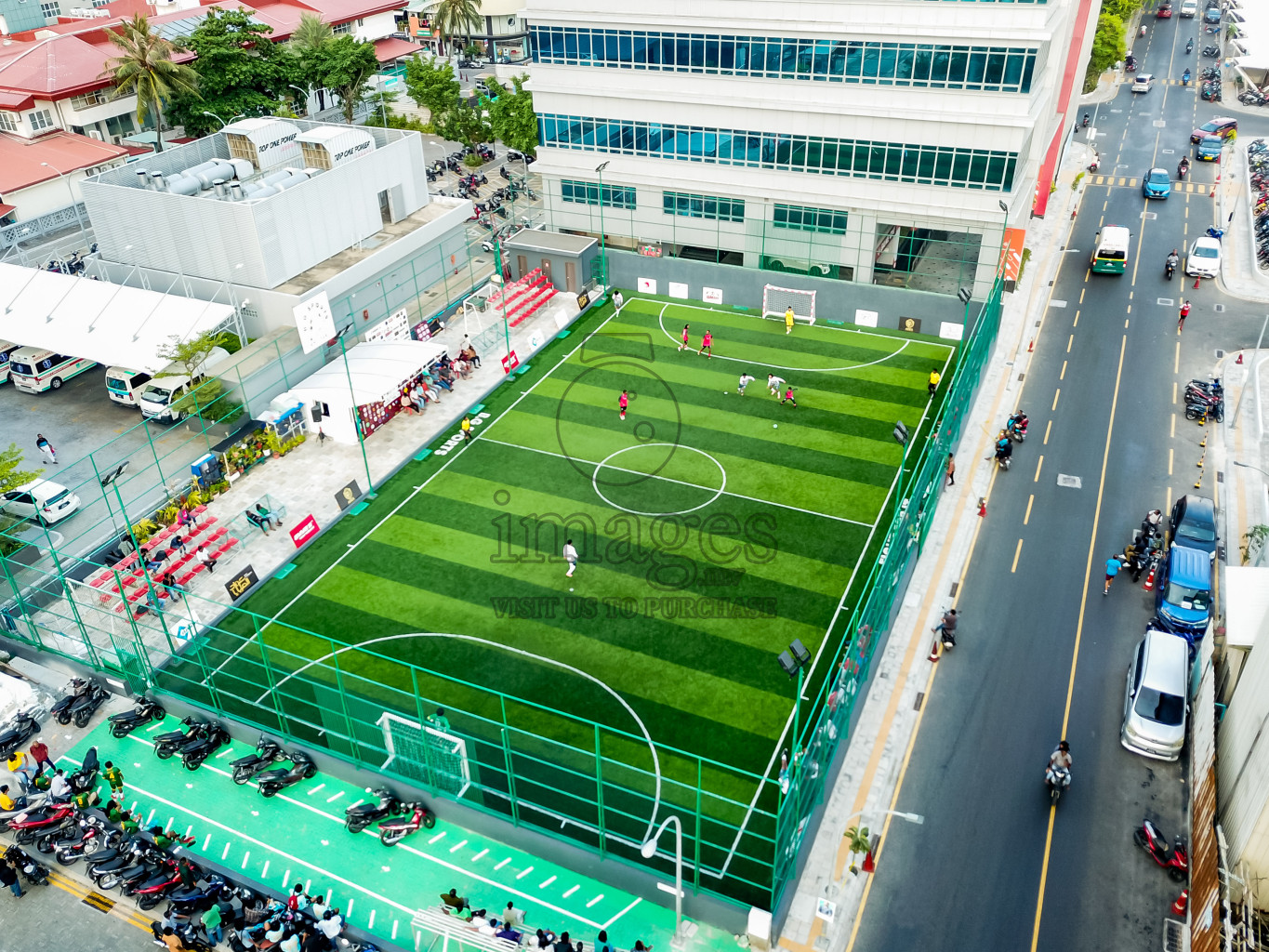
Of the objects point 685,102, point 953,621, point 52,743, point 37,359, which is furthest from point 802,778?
point 37,359

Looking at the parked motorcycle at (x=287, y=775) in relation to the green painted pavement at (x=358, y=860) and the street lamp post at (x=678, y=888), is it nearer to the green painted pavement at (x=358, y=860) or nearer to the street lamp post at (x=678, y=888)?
the green painted pavement at (x=358, y=860)

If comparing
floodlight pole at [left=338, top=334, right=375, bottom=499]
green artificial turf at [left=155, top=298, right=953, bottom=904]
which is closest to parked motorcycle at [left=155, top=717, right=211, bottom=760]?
green artificial turf at [left=155, top=298, right=953, bottom=904]

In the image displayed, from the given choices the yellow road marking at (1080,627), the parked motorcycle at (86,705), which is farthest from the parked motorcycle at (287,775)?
the yellow road marking at (1080,627)

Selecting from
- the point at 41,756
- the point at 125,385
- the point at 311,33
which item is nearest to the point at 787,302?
the point at 125,385

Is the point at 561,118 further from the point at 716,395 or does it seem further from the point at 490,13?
the point at 490,13

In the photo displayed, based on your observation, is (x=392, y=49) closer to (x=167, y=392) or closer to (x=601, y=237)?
(x=601, y=237)

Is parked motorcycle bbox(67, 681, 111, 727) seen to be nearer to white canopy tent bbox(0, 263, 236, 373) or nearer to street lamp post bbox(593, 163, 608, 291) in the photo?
white canopy tent bbox(0, 263, 236, 373)

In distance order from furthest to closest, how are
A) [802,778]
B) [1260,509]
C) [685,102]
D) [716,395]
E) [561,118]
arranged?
[561,118] < [685,102] < [716,395] < [1260,509] < [802,778]

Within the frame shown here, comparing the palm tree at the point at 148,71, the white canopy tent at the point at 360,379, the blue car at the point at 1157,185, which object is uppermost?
the palm tree at the point at 148,71

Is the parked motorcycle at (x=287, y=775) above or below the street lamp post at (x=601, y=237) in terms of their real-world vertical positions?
below
